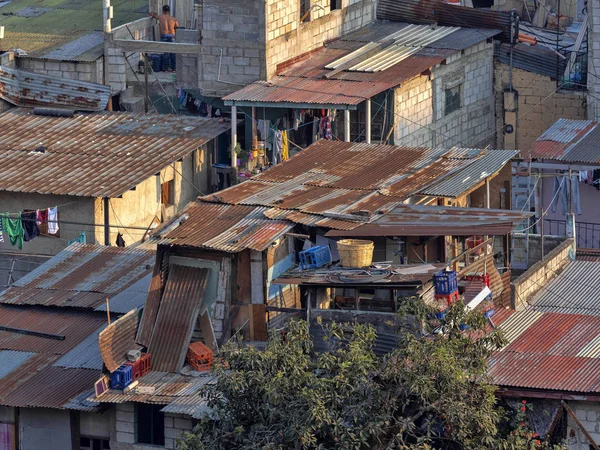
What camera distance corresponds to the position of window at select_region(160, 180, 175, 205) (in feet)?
159

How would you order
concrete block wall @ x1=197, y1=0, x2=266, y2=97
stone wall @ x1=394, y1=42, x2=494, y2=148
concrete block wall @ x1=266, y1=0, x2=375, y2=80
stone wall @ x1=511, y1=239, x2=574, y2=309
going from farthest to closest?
1. stone wall @ x1=394, y1=42, x2=494, y2=148
2. concrete block wall @ x1=266, y1=0, x2=375, y2=80
3. concrete block wall @ x1=197, y1=0, x2=266, y2=97
4. stone wall @ x1=511, y1=239, x2=574, y2=309

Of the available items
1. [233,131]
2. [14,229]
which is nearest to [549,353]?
[233,131]

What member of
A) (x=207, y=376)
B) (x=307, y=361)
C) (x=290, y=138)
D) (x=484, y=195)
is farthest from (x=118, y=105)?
(x=307, y=361)

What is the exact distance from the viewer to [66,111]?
50.4 m

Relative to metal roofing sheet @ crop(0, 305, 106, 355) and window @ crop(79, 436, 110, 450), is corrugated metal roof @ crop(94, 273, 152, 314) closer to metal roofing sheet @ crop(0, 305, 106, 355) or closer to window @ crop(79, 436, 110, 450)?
metal roofing sheet @ crop(0, 305, 106, 355)

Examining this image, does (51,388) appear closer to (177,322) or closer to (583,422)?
(177,322)

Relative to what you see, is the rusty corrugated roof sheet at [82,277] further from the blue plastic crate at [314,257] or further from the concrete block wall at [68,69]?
the concrete block wall at [68,69]

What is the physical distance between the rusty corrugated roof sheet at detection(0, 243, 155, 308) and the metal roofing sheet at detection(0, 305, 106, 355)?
0.63 ft

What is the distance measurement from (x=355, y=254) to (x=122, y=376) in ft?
15.8

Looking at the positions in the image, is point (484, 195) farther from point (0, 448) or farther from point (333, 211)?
point (0, 448)

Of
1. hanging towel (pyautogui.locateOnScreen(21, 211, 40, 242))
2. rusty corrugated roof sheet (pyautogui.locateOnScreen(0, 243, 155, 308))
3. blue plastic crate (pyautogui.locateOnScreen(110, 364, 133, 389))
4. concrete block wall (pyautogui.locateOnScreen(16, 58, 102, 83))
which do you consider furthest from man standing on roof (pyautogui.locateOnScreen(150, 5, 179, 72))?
blue plastic crate (pyautogui.locateOnScreen(110, 364, 133, 389))

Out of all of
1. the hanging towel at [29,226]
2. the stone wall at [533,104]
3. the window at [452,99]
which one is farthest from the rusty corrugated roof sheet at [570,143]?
the hanging towel at [29,226]

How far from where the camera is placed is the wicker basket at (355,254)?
36.0m

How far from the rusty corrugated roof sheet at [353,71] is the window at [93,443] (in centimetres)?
1354
